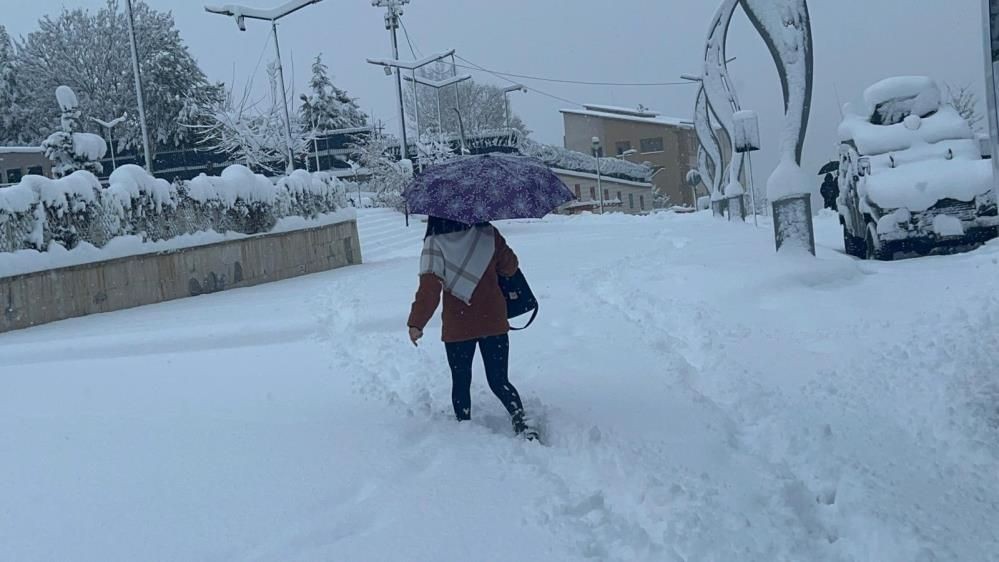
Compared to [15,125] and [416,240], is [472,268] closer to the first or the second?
Result: [416,240]

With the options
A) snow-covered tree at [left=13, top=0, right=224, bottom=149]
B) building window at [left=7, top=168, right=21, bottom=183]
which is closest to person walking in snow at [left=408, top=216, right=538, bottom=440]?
building window at [left=7, top=168, right=21, bottom=183]

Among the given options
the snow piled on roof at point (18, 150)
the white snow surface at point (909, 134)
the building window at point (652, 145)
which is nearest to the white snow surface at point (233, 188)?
the white snow surface at point (909, 134)

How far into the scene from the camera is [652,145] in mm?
75875

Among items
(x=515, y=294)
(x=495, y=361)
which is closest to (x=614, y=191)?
(x=515, y=294)

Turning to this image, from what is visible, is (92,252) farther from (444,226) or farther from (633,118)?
(633,118)

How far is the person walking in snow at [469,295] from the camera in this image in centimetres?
531

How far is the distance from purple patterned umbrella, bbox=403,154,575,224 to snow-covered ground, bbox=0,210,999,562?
130 centimetres

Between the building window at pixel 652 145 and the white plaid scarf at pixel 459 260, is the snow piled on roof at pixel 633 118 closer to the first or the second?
the building window at pixel 652 145

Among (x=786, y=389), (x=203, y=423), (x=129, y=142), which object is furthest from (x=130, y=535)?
(x=129, y=142)

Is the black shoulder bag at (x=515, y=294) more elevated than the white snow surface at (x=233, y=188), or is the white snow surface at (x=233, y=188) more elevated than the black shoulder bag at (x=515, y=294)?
the white snow surface at (x=233, y=188)

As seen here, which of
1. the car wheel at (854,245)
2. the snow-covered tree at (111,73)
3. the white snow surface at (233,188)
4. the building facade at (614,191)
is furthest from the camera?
the building facade at (614,191)

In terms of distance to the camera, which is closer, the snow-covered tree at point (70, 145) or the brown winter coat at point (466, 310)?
the brown winter coat at point (466, 310)

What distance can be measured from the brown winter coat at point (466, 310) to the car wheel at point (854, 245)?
355 inches

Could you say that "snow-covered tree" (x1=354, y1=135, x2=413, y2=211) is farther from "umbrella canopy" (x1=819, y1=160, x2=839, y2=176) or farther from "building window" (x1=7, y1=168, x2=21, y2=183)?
"umbrella canopy" (x1=819, y1=160, x2=839, y2=176)
